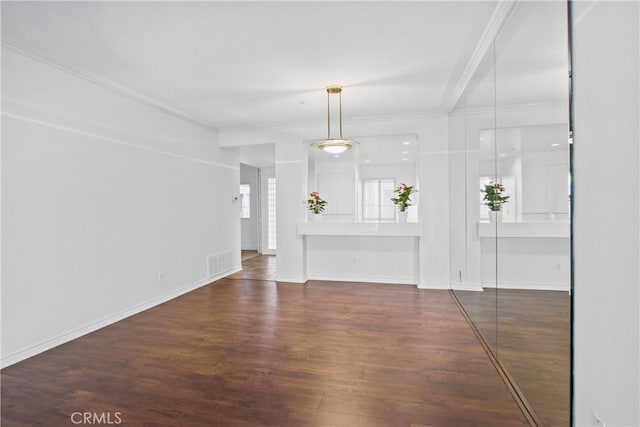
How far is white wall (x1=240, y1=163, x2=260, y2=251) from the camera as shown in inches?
368

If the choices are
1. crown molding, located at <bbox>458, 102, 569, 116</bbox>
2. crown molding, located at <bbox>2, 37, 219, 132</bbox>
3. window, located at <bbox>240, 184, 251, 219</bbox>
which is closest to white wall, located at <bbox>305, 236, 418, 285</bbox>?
crown molding, located at <bbox>458, 102, 569, 116</bbox>

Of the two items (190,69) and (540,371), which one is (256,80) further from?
(540,371)

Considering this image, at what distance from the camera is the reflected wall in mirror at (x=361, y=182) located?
7.20 meters

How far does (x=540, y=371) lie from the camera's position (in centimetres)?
189

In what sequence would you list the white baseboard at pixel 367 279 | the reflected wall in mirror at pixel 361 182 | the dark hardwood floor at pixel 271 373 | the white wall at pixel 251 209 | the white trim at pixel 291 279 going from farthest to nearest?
the white wall at pixel 251 209, the reflected wall in mirror at pixel 361 182, the white trim at pixel 291 279, the white baseboard at pixel 367 279, the dark hardwood floor at pixel 271 373

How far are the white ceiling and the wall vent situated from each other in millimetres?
2744

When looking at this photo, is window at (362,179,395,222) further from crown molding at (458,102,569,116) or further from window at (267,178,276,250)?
crown molding at (458,102,569,116)

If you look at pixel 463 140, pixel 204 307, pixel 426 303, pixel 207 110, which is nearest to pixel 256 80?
pixel 207 110

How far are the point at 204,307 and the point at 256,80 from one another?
2.94 m

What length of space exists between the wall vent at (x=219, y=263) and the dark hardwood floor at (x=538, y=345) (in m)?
4.49

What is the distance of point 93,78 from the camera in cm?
345

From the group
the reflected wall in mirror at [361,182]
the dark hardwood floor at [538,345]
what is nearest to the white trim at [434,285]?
the reflected wall in mirror at [361,182]
